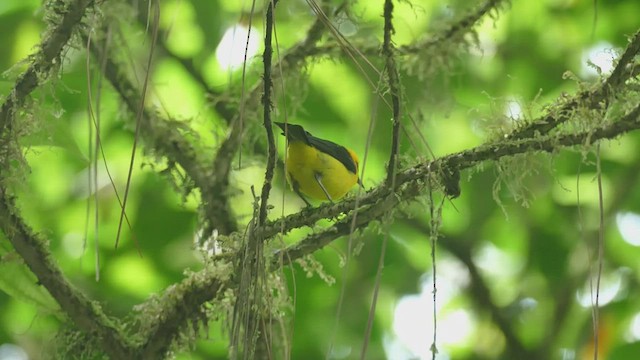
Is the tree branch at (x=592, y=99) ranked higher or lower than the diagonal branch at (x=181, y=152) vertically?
lower

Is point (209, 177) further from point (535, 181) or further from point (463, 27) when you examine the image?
point (535, 181)

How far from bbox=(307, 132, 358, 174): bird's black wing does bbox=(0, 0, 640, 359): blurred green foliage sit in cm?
38

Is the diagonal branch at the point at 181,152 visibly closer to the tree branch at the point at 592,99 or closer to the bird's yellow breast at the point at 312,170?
the bird's yellow breast at the point at 312,170

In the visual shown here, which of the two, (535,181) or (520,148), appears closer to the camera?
(520,148)

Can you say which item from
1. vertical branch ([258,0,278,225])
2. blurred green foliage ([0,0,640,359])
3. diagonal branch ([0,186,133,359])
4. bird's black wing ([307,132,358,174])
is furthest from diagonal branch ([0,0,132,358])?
blurred green foliage ([0,0,640,359])

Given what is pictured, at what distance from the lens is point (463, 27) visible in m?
1.82

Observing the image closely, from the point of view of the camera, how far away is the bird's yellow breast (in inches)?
62.0

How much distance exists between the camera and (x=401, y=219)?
7.25 feet

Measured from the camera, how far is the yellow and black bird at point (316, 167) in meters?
1.57

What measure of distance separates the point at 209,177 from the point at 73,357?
49 centimetres

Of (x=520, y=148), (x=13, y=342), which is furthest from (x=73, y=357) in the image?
(x=520, y=148)

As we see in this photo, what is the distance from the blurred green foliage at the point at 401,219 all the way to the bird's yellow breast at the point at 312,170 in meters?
0.40

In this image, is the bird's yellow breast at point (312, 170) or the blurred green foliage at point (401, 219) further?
the blurred green foliage at point (401, 219)

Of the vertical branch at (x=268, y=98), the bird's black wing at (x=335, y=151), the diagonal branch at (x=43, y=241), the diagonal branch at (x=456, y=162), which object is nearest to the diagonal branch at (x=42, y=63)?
the diagonal branch at (x=43, y=241)
